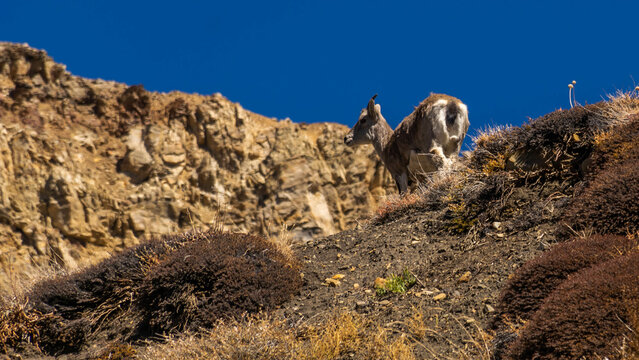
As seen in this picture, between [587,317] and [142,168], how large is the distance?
25349mm

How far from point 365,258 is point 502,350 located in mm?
4002

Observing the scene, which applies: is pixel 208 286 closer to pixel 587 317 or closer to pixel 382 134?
pixel 587 317

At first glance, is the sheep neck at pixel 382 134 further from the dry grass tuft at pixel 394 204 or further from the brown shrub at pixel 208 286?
the brown shrub at pixel 208 286

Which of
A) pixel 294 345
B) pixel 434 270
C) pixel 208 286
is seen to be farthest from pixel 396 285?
pixel 208 286

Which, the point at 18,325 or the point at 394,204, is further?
the point at 394,204

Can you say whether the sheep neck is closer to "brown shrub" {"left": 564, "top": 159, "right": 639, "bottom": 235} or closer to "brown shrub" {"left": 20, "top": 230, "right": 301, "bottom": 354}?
"brown shrub" {"left": 20, "top": 230, "right": 301, "bottom": 354}

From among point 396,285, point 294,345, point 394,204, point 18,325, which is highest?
point 394,204

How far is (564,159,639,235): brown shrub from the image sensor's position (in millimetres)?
5320

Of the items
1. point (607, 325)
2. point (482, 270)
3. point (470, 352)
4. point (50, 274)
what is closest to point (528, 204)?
point (482, 270)

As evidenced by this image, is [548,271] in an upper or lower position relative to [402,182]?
lower

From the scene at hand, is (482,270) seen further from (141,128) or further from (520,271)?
(141,128)

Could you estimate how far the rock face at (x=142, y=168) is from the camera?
→ 75.6 ft

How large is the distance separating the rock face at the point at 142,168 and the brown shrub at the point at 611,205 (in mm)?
18745

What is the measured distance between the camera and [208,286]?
7.32 meters
